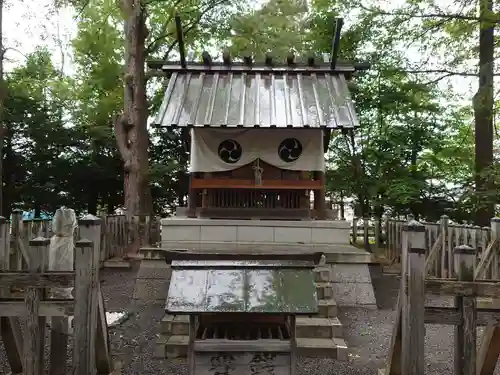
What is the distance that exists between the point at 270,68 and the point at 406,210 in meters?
9.35

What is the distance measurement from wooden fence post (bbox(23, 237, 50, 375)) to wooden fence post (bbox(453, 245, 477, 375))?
12.6ft

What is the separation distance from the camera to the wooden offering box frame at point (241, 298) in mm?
3920

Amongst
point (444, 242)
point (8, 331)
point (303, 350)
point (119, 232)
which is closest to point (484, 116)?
point (444, 242)

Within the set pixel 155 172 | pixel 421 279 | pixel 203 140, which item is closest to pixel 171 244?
pixel 203 140

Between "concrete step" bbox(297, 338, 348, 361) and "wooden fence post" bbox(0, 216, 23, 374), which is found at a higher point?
"wooden fence post" bbox(0, 216, 23, 374)

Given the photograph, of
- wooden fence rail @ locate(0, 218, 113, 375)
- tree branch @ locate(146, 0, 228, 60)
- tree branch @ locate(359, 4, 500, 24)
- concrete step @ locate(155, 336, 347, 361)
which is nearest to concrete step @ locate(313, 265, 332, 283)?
concrete step @ locate(155, 336, 347, 361)

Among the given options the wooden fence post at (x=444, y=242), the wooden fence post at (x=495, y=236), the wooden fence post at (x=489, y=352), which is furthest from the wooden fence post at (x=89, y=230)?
the wooden fence post at (x=444, y=242)

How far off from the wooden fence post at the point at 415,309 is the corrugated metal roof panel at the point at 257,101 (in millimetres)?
4458

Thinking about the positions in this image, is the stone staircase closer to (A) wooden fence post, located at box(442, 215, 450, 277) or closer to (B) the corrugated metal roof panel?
(B) the corrugated metal roof panel

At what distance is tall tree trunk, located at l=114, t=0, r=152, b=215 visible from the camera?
597 inches

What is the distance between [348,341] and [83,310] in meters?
4.07

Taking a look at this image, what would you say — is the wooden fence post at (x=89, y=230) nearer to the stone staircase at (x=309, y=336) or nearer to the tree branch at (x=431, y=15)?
the stone staircase at (x=309, y=336)

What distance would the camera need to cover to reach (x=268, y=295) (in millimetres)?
4023

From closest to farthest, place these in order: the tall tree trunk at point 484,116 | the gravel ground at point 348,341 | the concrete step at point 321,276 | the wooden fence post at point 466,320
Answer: the wooden fence post at point 466,320
the gravel ground at point 348,341
the concrete step at point 321,276
the tall tree trunk at point 484,116
